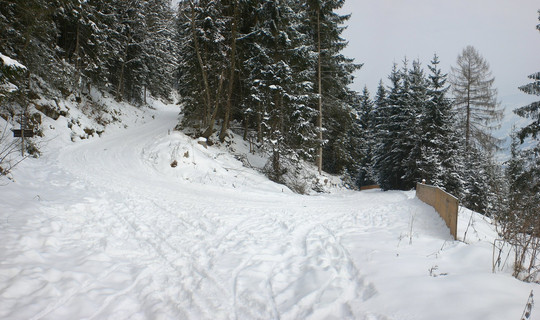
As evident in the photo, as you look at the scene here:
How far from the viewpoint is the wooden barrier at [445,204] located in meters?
5.36

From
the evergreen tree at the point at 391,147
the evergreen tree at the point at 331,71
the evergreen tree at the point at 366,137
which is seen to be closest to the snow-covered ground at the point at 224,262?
the evergreen tree at the point at 331,71

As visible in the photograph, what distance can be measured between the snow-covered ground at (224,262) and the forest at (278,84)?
261 inches

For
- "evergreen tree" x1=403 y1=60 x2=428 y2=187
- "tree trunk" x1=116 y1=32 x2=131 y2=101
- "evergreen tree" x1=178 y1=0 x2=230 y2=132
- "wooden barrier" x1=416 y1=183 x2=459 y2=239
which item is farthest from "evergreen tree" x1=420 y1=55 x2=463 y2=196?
"tree trunk" x1=116 y1=32 x2=131 y2=101

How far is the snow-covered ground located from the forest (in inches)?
261

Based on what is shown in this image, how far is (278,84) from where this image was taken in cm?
1362

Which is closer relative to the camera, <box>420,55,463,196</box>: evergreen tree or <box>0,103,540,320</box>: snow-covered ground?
<box>0,103,540,320</box>: snow-covered ground

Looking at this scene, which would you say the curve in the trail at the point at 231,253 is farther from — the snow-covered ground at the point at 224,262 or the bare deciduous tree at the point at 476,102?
the bare deciduous tree at the point at 476,102

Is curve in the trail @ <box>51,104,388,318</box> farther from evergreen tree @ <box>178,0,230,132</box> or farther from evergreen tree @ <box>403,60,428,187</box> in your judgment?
evergreen tree @ <box>403,60,428,187</box>

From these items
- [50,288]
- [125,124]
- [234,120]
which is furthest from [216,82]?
[50,288]

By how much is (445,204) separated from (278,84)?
32.1 feet

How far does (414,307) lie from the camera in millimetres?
2662

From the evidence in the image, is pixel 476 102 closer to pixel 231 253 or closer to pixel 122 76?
pixel 231 253

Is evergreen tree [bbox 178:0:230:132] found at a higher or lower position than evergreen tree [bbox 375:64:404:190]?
higher

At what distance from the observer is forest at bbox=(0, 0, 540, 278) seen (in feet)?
42.9
